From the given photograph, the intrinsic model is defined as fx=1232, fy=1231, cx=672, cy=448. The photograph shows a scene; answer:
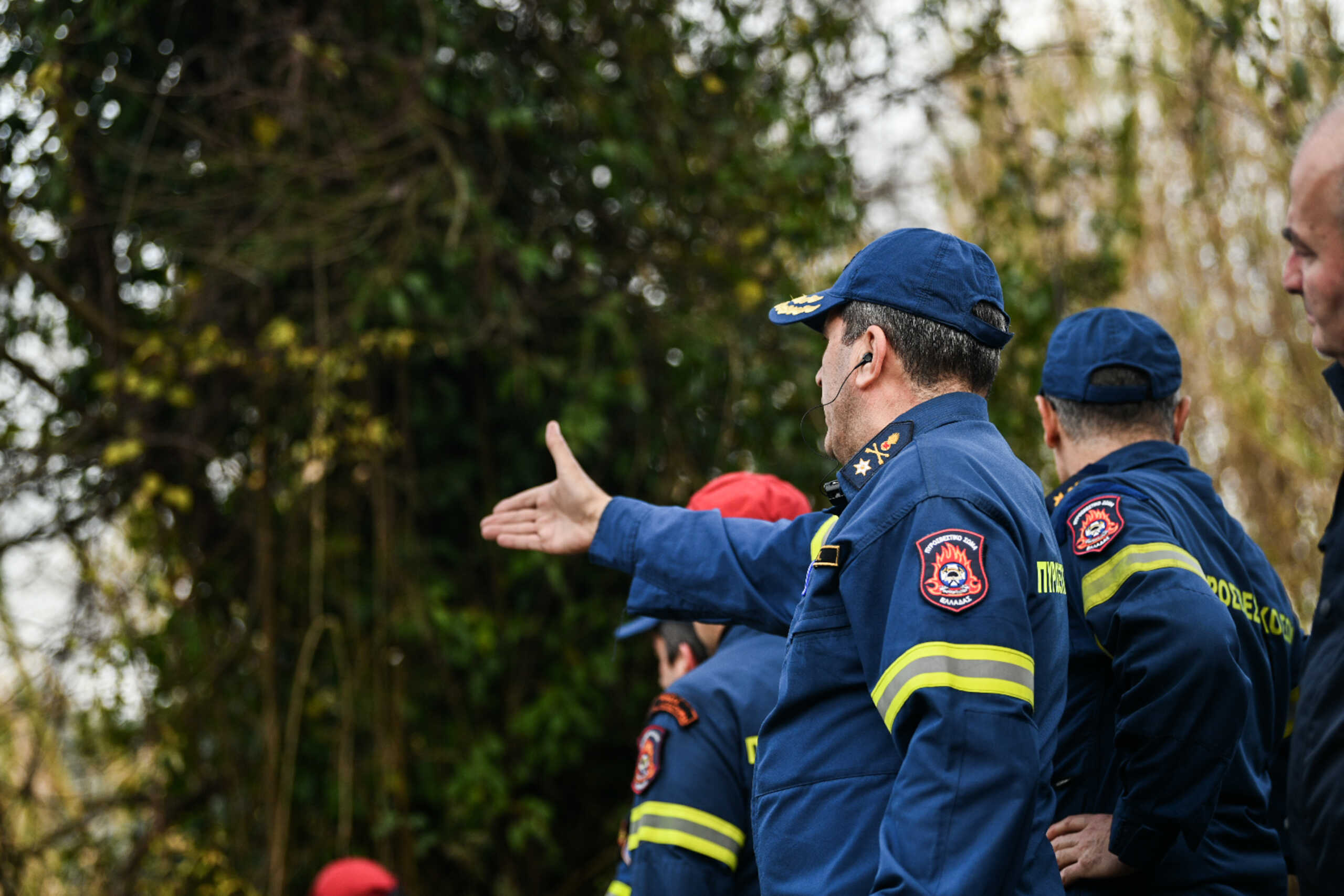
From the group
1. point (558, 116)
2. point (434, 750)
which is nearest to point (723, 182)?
point (558, 116)

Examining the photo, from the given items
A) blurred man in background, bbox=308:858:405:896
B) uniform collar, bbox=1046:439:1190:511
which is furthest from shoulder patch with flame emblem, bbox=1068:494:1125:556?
blurred man in background, bbox=308:858:405:896

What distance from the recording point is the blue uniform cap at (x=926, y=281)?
187 centimetres

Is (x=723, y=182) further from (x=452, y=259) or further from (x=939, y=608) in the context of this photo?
(x=939, y=608)

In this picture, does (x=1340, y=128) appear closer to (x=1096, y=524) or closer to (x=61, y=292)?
(x=1096, y=524)

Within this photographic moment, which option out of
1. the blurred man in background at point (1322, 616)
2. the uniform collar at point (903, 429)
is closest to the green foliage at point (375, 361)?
the uniform collar at point (903, 429)

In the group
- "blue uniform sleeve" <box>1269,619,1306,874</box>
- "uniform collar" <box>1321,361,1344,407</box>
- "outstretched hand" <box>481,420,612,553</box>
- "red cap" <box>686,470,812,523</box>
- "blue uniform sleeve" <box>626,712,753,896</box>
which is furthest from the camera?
"red cap" <box>686,470,812,523</box>

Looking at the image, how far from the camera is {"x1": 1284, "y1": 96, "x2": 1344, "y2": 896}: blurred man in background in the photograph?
1399 millimetres

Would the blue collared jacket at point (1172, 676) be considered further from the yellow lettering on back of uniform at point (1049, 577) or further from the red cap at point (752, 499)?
the red cap at point (752, 499)

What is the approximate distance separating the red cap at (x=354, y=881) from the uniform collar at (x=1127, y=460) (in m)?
2.84

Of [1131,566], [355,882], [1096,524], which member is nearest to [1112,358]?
[1096,524]

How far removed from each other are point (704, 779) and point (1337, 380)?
4.42 feet

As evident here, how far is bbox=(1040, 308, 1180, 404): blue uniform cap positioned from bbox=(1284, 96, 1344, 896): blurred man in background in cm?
104

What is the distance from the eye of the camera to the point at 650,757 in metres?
2.48

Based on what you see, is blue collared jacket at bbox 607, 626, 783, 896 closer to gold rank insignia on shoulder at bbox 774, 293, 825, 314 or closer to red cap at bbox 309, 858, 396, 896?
gold rank insignia on shoulder at bbox 774, 293, 825, 314
